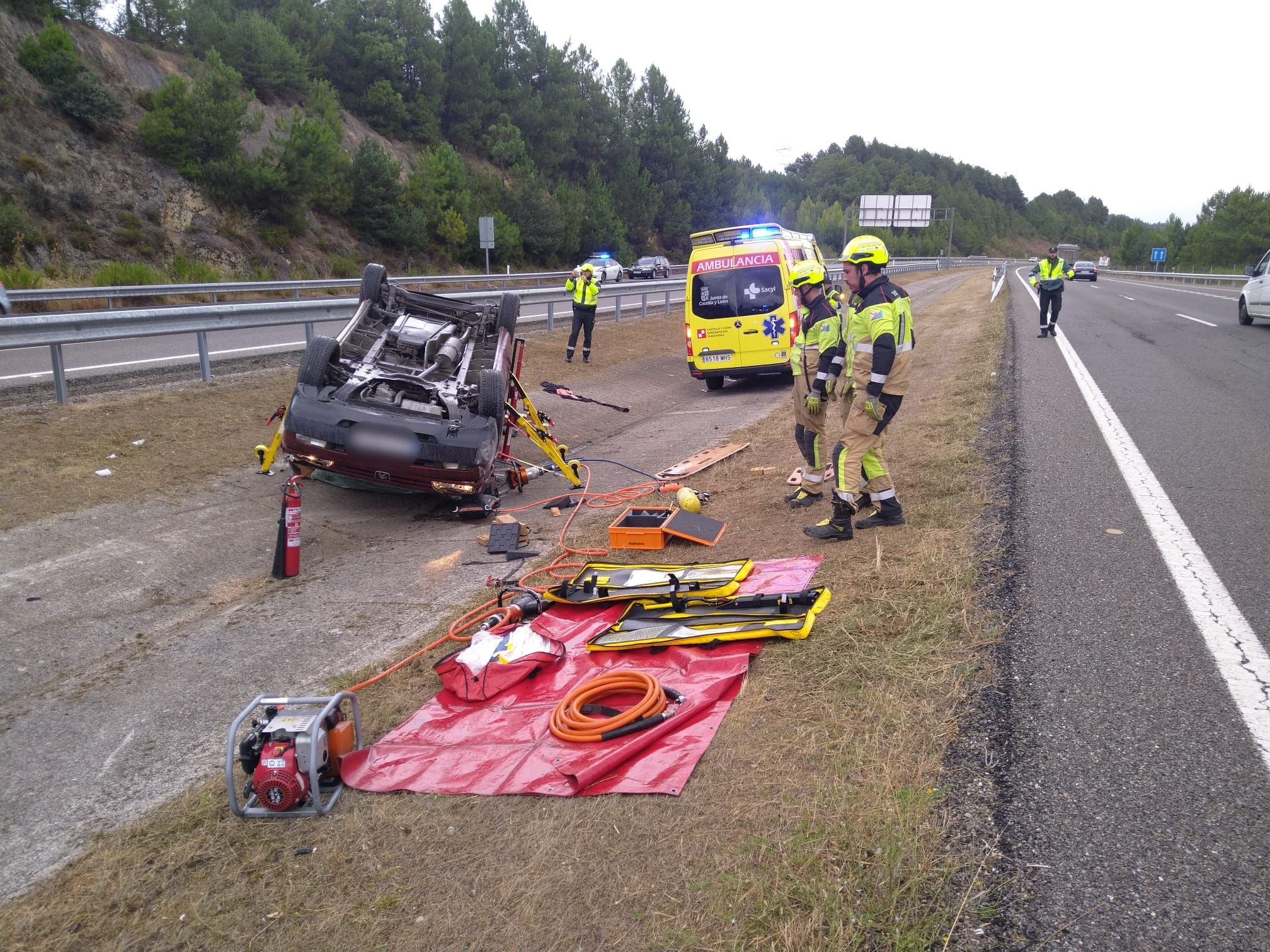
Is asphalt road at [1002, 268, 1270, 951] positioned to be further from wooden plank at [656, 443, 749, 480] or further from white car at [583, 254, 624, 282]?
white car at [583, 254, 624, 282]

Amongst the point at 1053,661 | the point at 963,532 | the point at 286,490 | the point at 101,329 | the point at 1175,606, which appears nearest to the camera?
the point at 1053,661

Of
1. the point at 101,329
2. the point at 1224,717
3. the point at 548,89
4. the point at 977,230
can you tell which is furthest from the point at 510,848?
the point at 977,230

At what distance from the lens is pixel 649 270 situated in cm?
4894

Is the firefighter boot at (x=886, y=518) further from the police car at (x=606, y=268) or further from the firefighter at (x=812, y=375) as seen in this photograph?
the police car at (x=606, y=268)

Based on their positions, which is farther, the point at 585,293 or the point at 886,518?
the point at 585,293

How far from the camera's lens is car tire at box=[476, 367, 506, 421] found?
7.49 metres

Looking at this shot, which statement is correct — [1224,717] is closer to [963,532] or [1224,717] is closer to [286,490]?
[963,532]

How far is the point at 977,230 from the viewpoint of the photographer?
127000 mm

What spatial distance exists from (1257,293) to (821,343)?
1550cm

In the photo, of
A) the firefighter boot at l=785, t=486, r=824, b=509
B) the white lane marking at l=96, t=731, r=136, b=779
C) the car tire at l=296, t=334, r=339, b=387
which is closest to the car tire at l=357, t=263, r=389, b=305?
the car tire at l=296, t=334, r=339, b=387

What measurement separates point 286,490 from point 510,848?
3.77 meters

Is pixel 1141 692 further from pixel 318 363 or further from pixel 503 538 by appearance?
pixel 318 363

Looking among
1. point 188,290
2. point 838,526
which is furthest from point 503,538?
point 188,290

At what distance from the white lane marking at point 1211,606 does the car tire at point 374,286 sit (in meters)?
6.98
